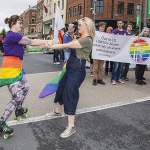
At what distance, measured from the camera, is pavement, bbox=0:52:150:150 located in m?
3.33

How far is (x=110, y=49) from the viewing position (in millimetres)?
7906

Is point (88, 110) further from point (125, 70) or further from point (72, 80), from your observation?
point (125, 70)

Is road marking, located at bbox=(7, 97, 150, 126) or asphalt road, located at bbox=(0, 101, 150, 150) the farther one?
road marking, located at bbox=(7, 97, 150, 126)

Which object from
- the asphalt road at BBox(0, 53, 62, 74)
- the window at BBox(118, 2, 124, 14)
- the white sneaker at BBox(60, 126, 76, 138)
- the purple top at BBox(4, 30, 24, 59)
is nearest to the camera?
the purple top at BBox(4, 30, 24, 59)

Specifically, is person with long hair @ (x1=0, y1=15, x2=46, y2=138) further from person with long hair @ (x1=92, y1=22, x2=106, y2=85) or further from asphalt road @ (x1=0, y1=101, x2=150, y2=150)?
person with long hair @ (x1=92, y1=22, x2=106, y2=85)

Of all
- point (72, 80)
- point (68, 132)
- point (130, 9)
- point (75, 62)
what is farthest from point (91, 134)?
point (130, 9)

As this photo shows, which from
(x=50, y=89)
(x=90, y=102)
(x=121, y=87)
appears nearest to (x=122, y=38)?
(x=121, y=87)

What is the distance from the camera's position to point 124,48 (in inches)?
312

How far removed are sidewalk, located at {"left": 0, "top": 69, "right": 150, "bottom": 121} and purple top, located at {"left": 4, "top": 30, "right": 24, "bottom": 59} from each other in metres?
1.40

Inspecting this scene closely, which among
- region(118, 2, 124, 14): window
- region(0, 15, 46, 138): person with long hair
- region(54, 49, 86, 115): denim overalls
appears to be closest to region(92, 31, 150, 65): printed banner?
region(54, 49, 86, 115): denim overalls

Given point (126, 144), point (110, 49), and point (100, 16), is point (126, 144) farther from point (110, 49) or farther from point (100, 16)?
point (100, 16)

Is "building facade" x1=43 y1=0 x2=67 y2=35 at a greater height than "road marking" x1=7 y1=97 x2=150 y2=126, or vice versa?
"building facade" x1=43 y1=0 x2=67 y2=35

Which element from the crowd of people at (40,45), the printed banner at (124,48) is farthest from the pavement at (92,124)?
the printed banner at (124,48)

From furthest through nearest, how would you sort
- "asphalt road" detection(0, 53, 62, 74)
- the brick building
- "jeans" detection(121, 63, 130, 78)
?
1. the brick building
2. "asphalt road" detection(0, 53, 62, 74)
3. "jeans" detection(121, 63, 130, 78)
